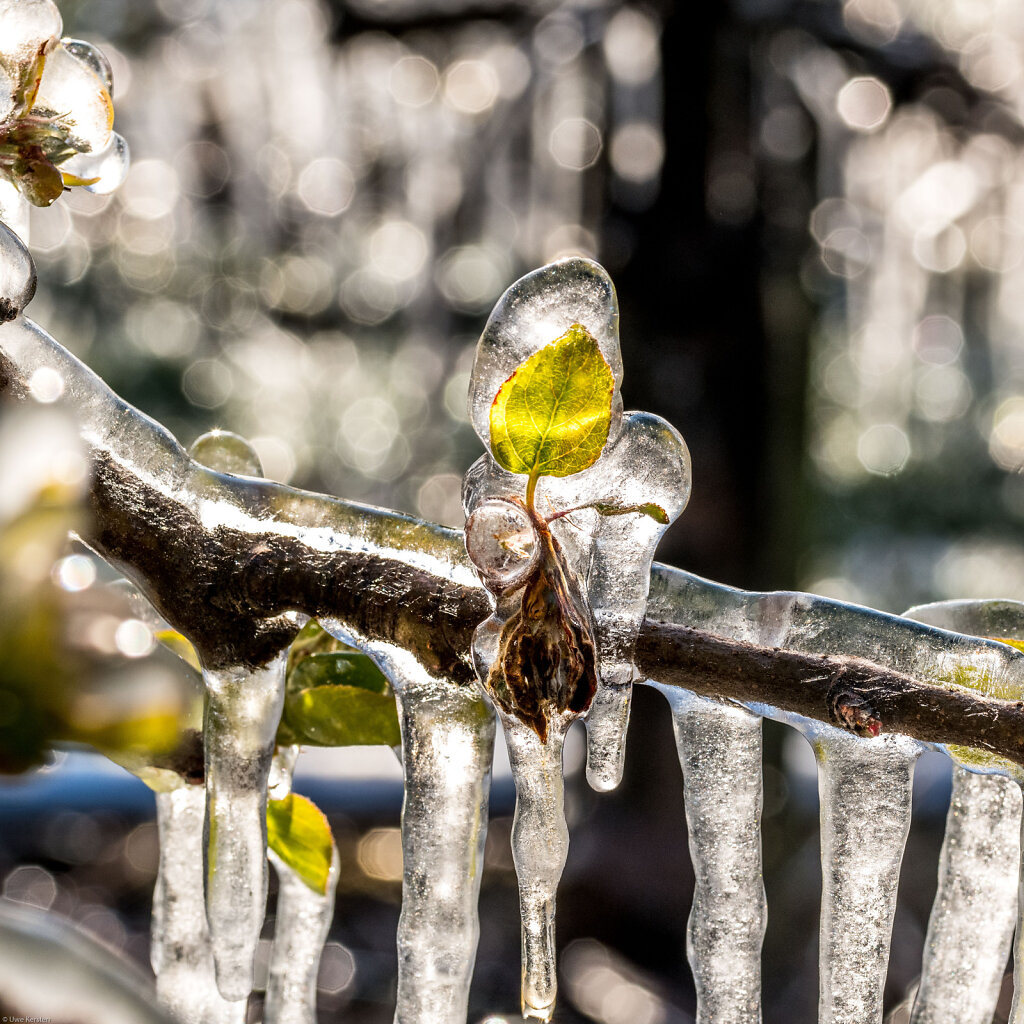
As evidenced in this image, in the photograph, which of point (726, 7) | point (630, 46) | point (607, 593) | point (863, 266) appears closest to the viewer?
point (607, 593)

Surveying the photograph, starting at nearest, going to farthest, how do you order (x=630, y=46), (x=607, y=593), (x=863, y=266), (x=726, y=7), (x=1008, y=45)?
(x=607, y=593) < (x=726, y=7) < (x=630, y=46) < (x=1008, y=45) < (x=863, y=266)

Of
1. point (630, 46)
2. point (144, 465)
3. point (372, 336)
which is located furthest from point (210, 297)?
point (144, 465)

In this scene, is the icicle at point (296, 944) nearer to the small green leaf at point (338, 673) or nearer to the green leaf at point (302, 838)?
the green leaf at point (302, 838)

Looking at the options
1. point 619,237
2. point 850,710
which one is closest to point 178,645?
point 850,710

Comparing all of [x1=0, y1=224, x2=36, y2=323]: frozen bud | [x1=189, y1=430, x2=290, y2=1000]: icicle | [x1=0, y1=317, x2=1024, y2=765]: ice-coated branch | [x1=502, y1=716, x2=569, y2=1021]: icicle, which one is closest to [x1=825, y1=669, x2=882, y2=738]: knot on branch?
[x1=0, y1=317, x2=1024, y2=765]: ice-coated branch

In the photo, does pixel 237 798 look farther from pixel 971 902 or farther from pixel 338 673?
pixel 971 902

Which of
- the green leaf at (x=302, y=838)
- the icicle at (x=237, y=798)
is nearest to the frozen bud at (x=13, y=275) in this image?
the icicle at (x=237, y=798)

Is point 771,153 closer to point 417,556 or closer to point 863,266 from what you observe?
point 417,556
